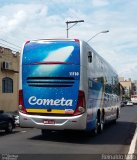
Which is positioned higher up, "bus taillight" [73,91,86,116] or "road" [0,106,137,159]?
"bus taillight" [73,91,86,116]

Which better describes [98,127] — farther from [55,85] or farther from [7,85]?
[7,85]

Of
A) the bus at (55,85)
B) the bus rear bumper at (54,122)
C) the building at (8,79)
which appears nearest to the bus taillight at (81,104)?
the bus at (55,85)

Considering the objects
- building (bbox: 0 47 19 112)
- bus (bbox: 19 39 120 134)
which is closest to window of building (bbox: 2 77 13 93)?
building (bbox: 0 47 19 112)

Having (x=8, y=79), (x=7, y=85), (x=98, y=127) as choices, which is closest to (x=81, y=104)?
(x=98, y=127)

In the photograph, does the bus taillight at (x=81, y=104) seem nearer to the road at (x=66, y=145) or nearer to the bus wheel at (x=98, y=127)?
the road at (x=66, y=145)

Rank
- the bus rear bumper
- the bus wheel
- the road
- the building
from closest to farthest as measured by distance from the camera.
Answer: the road
the bus rear bumper
the bus wheel
the building

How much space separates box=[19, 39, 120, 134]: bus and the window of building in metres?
25.6

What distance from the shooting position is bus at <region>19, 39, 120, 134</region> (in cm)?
1617

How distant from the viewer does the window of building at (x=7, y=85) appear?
42094 millimetres

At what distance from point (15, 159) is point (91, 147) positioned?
4.09m

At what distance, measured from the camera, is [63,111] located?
16188mm

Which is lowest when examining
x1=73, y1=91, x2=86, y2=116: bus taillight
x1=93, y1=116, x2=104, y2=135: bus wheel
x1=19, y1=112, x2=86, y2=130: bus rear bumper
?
x1=93, y1=116, x2=104, y2=135: bus wheel

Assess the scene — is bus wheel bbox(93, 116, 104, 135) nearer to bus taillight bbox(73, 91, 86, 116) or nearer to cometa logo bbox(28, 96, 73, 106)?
bus taillight bbox(73, 91, 86, 116)

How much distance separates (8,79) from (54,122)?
91.4 ft
